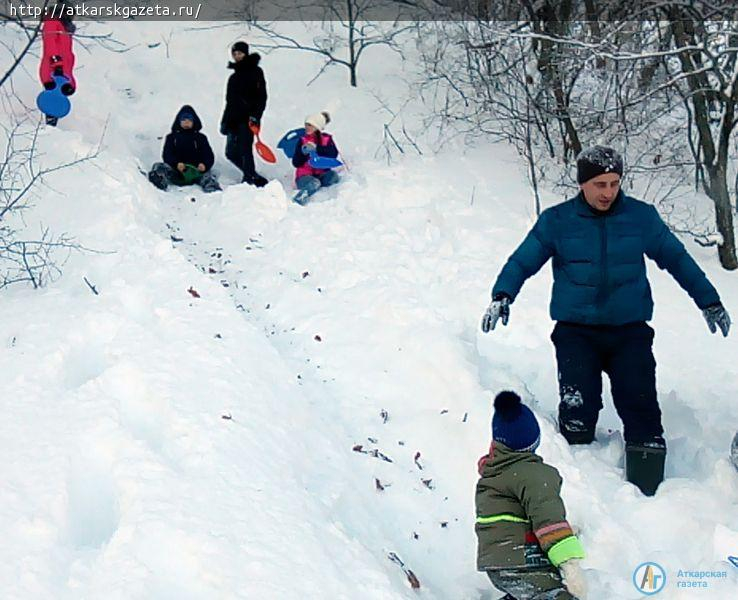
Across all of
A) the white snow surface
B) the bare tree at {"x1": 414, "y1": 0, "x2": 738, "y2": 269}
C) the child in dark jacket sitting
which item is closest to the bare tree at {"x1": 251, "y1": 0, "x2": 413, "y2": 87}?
the bare tree at {"x1": 414, "y1": 0, "x2": 738, "y2": 269}

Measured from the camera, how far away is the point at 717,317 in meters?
4.10

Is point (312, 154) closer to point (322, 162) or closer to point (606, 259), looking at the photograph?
point (322, 162)

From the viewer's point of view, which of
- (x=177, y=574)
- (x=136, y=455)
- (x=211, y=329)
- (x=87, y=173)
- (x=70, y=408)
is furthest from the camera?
(x=87, y=173)

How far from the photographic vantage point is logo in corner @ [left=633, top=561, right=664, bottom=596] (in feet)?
10.8

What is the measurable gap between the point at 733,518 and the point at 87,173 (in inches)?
229

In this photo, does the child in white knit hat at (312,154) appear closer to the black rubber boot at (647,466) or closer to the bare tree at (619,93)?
the bare tree at (619,93)

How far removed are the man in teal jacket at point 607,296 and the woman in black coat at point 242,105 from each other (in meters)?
4.99

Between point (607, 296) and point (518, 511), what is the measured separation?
147 cm

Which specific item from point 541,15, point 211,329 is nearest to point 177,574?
point 211,329

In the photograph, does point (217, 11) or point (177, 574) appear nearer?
point (177, 574)

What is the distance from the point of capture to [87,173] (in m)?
7.43

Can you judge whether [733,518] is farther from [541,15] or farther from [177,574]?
[541,15]

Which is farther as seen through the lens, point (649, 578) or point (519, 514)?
point (649, 578)

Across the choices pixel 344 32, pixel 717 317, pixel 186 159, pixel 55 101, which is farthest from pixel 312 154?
pixel 717 317
